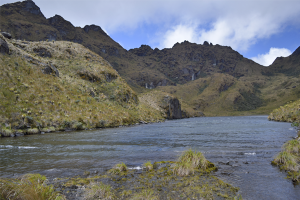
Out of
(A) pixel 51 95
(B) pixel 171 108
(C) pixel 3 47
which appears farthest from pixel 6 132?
(B) pixel 171 108

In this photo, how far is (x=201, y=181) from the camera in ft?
29.9

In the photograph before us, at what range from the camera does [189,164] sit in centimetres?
1066

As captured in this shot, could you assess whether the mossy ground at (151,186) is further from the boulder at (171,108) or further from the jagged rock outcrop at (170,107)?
the boulder at (171,108)

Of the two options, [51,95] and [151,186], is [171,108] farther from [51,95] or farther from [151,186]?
[151,186]

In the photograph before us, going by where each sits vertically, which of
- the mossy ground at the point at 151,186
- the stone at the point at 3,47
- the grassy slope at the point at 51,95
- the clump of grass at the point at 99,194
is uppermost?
the stone at the point at 3,47

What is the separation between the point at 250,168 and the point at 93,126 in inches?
1578

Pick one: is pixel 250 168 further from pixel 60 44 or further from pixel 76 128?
pixel 60 44

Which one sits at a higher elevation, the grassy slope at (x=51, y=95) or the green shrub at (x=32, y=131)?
the grassy slope at (x=51, y=95)

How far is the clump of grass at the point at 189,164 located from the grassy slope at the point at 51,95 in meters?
31.7

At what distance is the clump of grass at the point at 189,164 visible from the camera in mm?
10297

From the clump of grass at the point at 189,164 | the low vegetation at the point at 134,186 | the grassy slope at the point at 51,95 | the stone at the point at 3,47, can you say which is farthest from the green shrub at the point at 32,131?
the clump of grass at the point at 189,164

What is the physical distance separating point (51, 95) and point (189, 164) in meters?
42.4

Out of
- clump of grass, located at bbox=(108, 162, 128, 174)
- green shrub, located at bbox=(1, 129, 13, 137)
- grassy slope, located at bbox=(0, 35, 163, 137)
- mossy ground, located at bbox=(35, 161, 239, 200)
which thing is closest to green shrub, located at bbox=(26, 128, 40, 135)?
grassy slope, located at bbox=(0, 35, 163, 137)

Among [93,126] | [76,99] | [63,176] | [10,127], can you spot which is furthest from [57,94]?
[63,176]
